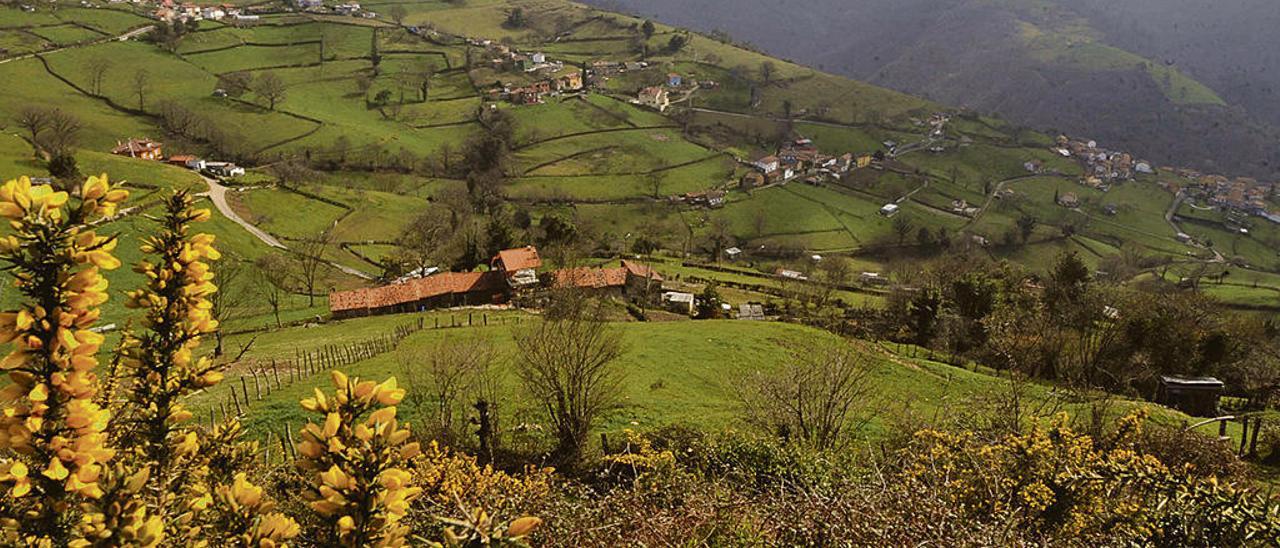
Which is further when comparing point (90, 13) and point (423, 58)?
point (423, 58)

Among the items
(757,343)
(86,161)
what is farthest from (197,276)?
(86,161)

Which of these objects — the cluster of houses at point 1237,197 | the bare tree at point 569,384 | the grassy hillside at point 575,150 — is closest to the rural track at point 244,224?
the grassy hillside at point 575,150

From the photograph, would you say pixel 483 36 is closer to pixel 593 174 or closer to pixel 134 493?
pixel 593 174

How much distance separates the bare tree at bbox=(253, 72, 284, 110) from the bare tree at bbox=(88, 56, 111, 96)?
22.1 metres

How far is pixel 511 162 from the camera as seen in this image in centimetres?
11431

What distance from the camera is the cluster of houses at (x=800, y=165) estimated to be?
123 meters

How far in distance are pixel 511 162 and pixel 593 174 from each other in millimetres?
15000

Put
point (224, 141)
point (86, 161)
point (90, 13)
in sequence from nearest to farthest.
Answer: point (86, 161) < point (224, 141) < point (90, 13)

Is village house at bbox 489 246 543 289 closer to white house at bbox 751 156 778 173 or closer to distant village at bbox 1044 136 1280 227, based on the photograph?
white house at bbox 751 156 778 173

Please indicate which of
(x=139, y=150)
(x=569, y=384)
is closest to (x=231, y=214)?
(x=139, y=150)

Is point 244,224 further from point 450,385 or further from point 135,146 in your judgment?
point 450,385

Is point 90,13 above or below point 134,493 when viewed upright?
below

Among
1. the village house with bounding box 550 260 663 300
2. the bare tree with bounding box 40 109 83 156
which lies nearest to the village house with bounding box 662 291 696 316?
the village house with bounding box 550 260 663 300

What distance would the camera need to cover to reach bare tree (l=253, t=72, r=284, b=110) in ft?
372
